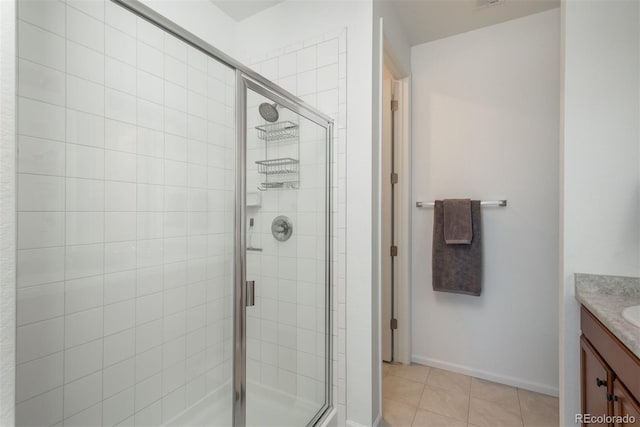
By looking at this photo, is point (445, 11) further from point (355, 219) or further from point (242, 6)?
point (355, 219)

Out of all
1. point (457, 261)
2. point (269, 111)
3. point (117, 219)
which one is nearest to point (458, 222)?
point (457, 261)

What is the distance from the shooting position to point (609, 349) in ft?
3.35

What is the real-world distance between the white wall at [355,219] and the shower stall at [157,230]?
0.45 ft

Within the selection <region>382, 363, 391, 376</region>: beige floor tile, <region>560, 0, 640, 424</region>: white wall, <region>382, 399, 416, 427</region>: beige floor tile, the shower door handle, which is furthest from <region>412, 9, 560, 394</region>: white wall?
the shower door handle

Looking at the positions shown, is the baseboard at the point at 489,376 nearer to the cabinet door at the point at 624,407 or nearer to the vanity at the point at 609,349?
the vanity at the point at 609,349

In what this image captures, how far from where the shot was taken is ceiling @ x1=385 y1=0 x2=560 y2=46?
192 cm

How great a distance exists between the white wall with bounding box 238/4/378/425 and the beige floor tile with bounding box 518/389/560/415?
1053mm

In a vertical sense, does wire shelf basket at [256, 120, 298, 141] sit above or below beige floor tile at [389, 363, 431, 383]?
above

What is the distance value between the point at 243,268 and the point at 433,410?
5.00 ft

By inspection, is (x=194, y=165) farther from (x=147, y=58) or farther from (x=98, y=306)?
(x=98, y=306)

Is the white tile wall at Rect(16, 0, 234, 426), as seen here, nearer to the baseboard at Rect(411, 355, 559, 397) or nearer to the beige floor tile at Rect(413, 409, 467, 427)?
the beige floor tile at Rect(413, 409, 467, 427)

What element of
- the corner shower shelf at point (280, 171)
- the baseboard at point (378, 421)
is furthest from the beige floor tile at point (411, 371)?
the corner shower shelf at point (280, 171)

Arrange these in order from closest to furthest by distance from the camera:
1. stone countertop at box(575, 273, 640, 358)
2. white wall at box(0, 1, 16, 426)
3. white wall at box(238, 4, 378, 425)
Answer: white wall at box(0, 1, 16, 426) < stone countertop at box(575, 273, 640, 358) < white wall at box(238, 4, 378, 425)

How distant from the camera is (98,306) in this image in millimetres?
1047
